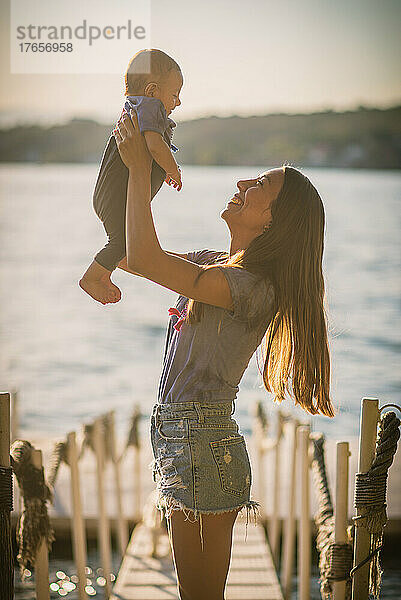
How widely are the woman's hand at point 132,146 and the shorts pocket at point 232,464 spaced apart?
0.49 metres

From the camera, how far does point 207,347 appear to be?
4.77ft

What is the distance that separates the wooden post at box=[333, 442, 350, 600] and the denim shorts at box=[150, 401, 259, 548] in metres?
0.36

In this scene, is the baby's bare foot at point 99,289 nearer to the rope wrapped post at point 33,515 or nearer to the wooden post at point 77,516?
the rope wrapped post at point 33,515

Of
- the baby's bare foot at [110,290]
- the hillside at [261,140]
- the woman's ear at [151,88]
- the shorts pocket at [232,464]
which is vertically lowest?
the shorts pocket at [232,464]

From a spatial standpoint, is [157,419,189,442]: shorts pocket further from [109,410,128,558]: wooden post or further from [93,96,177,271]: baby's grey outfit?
[109,410,128,558]: wooden post

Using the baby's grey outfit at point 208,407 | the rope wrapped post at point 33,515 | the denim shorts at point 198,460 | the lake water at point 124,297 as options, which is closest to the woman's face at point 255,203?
the baby's grey outfit at point 208,407

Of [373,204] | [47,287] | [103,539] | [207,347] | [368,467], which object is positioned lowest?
[103,539]

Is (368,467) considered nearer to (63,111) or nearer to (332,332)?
(332,332)

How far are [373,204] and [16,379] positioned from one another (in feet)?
12.2

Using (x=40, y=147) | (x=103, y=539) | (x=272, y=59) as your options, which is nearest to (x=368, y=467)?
(x=103, y=539)

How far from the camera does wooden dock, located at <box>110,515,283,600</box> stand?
2676 mm

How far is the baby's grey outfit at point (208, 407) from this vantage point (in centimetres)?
143

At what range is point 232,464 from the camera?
1452 millimetres

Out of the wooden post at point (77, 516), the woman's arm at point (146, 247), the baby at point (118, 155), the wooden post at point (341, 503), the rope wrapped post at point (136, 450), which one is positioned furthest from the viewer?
the rope wrapped post at point (136, 450)
